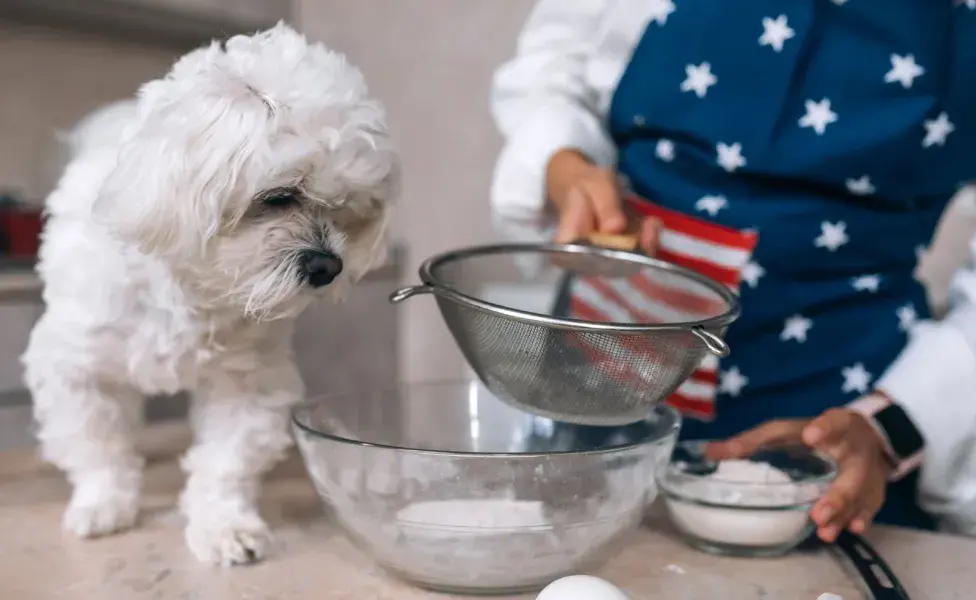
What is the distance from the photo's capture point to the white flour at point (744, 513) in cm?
65

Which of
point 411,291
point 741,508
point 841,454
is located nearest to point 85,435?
point 411,291

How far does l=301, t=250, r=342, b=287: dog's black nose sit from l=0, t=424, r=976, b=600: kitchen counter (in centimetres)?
21

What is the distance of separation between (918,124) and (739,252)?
0.21 m

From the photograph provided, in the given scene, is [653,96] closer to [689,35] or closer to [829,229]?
[689,35]

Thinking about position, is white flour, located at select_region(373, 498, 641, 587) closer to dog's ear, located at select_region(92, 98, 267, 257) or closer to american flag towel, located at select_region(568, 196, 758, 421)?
american flag towel, located at select_region(568, 196, 758, 421)

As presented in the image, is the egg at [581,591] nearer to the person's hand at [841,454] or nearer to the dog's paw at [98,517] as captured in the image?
the person's hand at [841,454]

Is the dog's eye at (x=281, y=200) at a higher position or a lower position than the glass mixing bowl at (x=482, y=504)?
higher

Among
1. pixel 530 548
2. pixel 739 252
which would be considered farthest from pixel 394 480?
pixel 739 252

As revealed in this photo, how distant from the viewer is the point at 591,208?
83cm

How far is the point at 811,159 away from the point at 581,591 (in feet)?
1.82

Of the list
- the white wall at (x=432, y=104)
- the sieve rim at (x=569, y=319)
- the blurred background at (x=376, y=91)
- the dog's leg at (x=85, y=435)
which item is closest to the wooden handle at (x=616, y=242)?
the sieve rim at (x=569, y=319)

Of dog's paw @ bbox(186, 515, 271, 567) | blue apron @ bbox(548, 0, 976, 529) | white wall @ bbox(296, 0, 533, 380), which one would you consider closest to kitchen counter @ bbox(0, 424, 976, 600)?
dog's paw @ bbox(186, 515, 271, 567)

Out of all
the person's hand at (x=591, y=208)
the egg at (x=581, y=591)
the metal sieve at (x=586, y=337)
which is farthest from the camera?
the person's hand at (x=591, y=208)

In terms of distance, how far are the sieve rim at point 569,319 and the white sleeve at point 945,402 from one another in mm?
261
